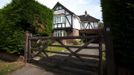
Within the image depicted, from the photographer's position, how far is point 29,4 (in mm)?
10609

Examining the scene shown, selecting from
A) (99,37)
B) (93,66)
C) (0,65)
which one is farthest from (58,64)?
(0,65)

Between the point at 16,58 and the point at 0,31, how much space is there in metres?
1.87

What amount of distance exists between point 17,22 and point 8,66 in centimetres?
249

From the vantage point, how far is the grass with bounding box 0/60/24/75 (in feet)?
28.4

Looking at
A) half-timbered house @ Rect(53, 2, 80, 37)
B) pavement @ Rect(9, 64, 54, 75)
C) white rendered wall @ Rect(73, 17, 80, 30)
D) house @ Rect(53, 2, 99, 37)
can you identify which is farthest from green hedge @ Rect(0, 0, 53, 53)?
white rendered wall @ Rect(73, 17, 80, 30)

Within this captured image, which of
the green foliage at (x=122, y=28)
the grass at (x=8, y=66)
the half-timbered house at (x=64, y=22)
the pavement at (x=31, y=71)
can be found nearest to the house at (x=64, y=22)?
the half-timbered house at (x=64, y=22)

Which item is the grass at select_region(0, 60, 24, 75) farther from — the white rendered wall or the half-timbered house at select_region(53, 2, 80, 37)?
the white rendered wall

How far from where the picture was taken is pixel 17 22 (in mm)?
10320

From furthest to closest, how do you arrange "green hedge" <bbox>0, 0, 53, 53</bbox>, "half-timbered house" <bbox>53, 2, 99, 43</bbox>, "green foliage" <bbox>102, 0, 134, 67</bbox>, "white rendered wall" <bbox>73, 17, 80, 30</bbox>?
"white rendered wall" <bbox>73, 17, 80, 30</bbox> → "half-timbered house" <bbox>53, 2, 99, 43</bbox> → "green hedge" <bbox>0, 0, 53, 53</bbox> → "green foliage" <bbox>102, 0, 134, 67</bbox>

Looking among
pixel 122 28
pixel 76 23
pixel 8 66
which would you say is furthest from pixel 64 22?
pixel 122 28

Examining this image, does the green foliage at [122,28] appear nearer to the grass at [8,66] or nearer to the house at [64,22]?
the grass at [8,66]

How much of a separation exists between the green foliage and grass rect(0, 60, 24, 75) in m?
5.11

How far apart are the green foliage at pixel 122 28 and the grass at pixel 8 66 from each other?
5110mm

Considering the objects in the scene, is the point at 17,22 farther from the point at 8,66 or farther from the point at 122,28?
the point at 122,28
